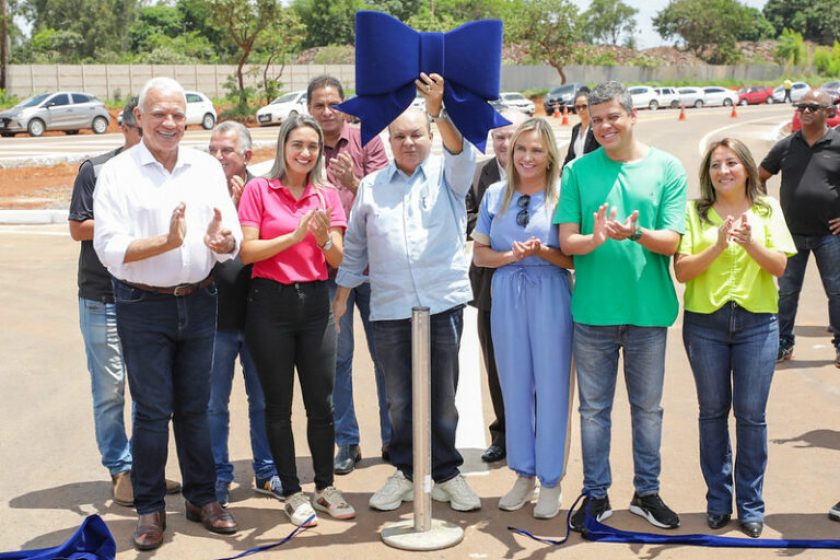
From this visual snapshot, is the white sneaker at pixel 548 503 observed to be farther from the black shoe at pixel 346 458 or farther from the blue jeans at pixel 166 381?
the blue jeans at pixel 166 381

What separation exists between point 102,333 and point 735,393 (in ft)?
10.8

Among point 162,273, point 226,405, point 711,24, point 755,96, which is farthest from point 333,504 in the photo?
point 711,24

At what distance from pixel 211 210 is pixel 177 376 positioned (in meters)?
0.85

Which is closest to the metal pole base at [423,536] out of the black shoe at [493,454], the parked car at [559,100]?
the black shoe at [493,454]

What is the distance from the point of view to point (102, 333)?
5438 millimetres

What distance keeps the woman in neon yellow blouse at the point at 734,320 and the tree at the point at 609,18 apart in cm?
10722

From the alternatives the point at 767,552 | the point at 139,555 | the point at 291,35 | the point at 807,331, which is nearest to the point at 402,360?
the point at 139,555

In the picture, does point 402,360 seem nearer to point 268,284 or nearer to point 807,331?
point 268,284

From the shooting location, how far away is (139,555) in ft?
16.0

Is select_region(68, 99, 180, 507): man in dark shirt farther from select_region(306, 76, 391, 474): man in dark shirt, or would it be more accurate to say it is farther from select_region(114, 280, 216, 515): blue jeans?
select_region(306, 76, 391, 474): man in dark shirt

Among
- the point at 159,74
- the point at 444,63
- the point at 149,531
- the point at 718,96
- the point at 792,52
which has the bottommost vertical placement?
the point at 149,531

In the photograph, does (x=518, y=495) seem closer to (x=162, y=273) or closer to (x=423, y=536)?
(x=423, y=536)

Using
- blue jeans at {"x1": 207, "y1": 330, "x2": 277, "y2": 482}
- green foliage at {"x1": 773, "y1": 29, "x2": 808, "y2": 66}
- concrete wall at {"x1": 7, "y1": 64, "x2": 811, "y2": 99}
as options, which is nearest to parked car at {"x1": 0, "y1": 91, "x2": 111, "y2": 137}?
concrete wall at {"x1": 7, "y1": 64, "x2": 811, "y2": 99}

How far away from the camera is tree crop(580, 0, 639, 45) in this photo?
10838 cm
